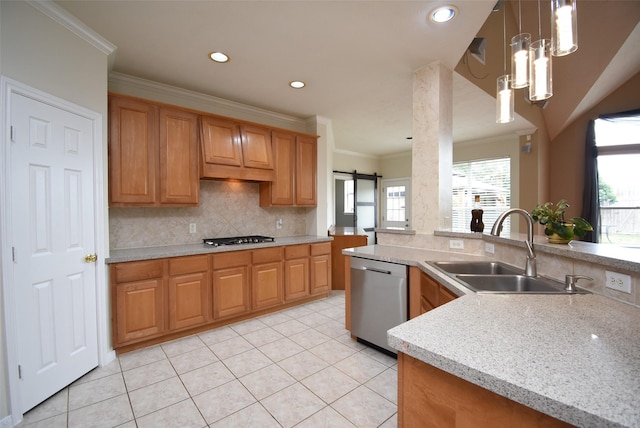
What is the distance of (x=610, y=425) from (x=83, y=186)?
9.83 feet

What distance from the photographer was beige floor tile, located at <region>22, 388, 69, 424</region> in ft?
5.75

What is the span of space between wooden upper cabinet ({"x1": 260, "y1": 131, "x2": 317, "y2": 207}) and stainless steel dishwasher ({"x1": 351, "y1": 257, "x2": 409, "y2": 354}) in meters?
1.59

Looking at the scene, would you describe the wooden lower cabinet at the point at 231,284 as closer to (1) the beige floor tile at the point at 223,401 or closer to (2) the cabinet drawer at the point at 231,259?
(2) the cabinet drawer at the point at 231,259

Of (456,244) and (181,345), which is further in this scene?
(181,345)

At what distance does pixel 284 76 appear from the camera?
2.97m

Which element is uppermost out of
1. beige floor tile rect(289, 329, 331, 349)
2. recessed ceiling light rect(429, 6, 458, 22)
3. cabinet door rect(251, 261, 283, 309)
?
recessed ceiling light rect(429, 6, 458, 22)

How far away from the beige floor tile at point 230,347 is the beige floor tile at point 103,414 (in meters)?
0.76

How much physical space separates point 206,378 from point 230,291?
3.43ft

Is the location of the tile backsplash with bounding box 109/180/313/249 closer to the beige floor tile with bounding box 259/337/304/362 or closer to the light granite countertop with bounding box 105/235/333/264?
the light granite countertop with bounding box 105/235/333/264

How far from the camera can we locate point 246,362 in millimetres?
2410

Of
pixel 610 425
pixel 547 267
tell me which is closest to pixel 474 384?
pixel 610 425

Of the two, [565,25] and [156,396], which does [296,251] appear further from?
[565,25]

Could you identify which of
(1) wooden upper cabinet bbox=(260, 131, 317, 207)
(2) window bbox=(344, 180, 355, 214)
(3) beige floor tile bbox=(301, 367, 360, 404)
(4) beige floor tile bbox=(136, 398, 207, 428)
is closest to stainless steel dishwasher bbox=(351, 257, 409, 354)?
(3) beige floor tile bbox=(301, 367, 360, 404)

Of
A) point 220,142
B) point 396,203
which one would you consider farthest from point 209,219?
point 396,203
